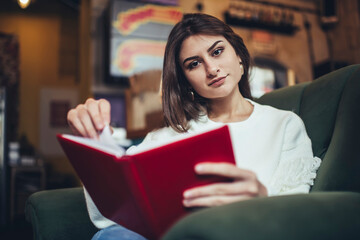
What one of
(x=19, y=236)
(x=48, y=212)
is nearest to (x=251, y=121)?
(x=48, y=212)

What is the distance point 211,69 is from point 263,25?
409 cm

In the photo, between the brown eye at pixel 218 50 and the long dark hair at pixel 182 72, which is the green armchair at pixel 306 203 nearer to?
the long dark hair at pixel 182 72

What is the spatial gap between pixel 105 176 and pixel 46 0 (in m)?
6.43

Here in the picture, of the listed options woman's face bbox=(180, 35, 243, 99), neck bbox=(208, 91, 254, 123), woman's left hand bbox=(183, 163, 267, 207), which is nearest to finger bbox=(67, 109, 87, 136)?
woman's left hand bbox=(183, 163, 267, 207)

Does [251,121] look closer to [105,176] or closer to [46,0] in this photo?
[105,176]

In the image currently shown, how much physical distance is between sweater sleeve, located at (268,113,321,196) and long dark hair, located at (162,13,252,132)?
1.04 ft

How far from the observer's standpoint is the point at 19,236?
9.87 feet

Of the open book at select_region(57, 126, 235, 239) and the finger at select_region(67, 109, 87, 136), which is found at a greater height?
the finger at select_region(67, 109, 87, 136)

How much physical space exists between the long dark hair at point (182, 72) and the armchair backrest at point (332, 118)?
0.21m

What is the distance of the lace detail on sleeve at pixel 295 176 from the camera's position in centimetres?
101

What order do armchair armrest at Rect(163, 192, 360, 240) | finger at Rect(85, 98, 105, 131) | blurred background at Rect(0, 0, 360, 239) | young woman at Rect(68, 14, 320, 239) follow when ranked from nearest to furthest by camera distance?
armchair armrest at Rect(163, 192, 360, 240), finger at Rect(85, 98, 105, 131), young woman at Rect(68, 14, 320, 239), blurred background at Rect(0, 0, 360, 239)

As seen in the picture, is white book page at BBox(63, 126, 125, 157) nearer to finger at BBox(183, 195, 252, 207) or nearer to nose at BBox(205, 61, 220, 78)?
finger at BBox(183, 195, 252, 207)

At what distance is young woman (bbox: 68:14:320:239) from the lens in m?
0.99

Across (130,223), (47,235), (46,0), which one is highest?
(46,0)
